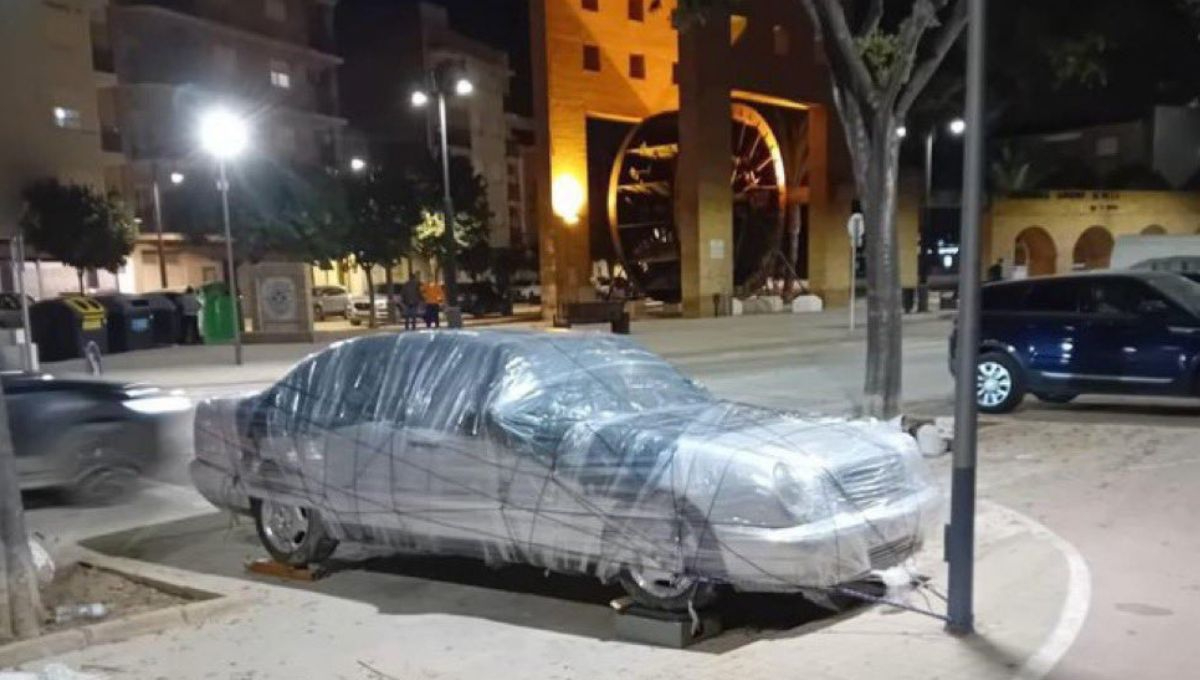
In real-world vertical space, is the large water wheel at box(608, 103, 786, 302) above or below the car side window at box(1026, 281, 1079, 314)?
above

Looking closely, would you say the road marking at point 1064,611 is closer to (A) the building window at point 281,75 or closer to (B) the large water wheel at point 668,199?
(B) the large water wheel at point 668,199

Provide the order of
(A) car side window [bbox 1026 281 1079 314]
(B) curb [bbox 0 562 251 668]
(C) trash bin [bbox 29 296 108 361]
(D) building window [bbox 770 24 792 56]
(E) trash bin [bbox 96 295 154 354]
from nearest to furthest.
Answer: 1. (B) curb [bbox 0 562 251 668]
2. (A) car side window [bbox 1026 281 1079 314]
3. (C) trash bin [bbox 29 296 108 361]
4. (E) trash bin [bbox 96 295 154 354]
5. (D) building window [bbox 770 24 792 56]

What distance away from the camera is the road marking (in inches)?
206

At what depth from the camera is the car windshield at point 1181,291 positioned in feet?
40.7

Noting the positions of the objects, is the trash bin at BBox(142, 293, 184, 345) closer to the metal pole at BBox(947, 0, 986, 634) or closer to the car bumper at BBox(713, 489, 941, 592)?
the car bumper at BBox(713, 489, 941, 592)

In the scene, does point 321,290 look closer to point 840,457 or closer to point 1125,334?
point 1125,334

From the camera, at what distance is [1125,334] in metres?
12.5

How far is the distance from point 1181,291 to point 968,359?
28.2ft

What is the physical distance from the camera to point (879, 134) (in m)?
12.0

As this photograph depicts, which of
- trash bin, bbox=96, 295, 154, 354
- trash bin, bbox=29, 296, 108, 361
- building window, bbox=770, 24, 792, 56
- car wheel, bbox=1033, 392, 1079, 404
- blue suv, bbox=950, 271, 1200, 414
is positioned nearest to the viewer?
blue suv, bbox=950, 271, 1200, 414

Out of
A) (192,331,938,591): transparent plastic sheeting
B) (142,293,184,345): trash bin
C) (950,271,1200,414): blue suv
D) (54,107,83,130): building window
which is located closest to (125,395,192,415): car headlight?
(192,331,938,591): transparent plastic sheeting

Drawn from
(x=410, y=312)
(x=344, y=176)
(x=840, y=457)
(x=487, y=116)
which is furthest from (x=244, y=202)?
(x=840, y=457)

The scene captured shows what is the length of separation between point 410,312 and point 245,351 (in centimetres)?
483

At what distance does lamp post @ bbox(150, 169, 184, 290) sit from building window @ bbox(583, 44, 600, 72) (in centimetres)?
2030
